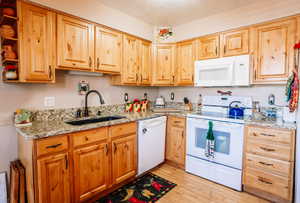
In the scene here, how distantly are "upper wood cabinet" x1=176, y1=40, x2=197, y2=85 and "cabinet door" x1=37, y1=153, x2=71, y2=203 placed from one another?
2202mm

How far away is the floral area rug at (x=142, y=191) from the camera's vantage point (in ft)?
6.15

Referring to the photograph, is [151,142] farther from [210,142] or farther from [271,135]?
[271,135]

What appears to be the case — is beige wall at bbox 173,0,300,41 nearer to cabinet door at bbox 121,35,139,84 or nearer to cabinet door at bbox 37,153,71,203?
cabinet door at bbox 121,35,139,84

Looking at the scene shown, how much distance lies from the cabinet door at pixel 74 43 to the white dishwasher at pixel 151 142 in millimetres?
1124

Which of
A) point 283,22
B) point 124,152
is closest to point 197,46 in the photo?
point 283,22

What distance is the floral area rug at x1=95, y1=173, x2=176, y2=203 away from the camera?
187 cm

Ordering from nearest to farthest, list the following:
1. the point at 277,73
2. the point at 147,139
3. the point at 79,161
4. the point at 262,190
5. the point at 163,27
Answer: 1. the point at 79,161
2. the point at 262,190
3. the point at 277,73
4. the point at 147,139
5. the point at 163,27

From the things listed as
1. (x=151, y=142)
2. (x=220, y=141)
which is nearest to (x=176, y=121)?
(x=151, y=142)

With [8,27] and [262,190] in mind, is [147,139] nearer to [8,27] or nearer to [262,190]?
[262,190]

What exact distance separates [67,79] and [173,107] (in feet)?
6.96

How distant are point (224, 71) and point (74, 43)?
7.01 feet

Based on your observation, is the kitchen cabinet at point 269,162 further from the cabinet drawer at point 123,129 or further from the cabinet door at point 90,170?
the cabinet door at point 90,170

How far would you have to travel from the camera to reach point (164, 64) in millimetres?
3012

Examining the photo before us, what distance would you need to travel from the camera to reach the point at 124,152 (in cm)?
208
